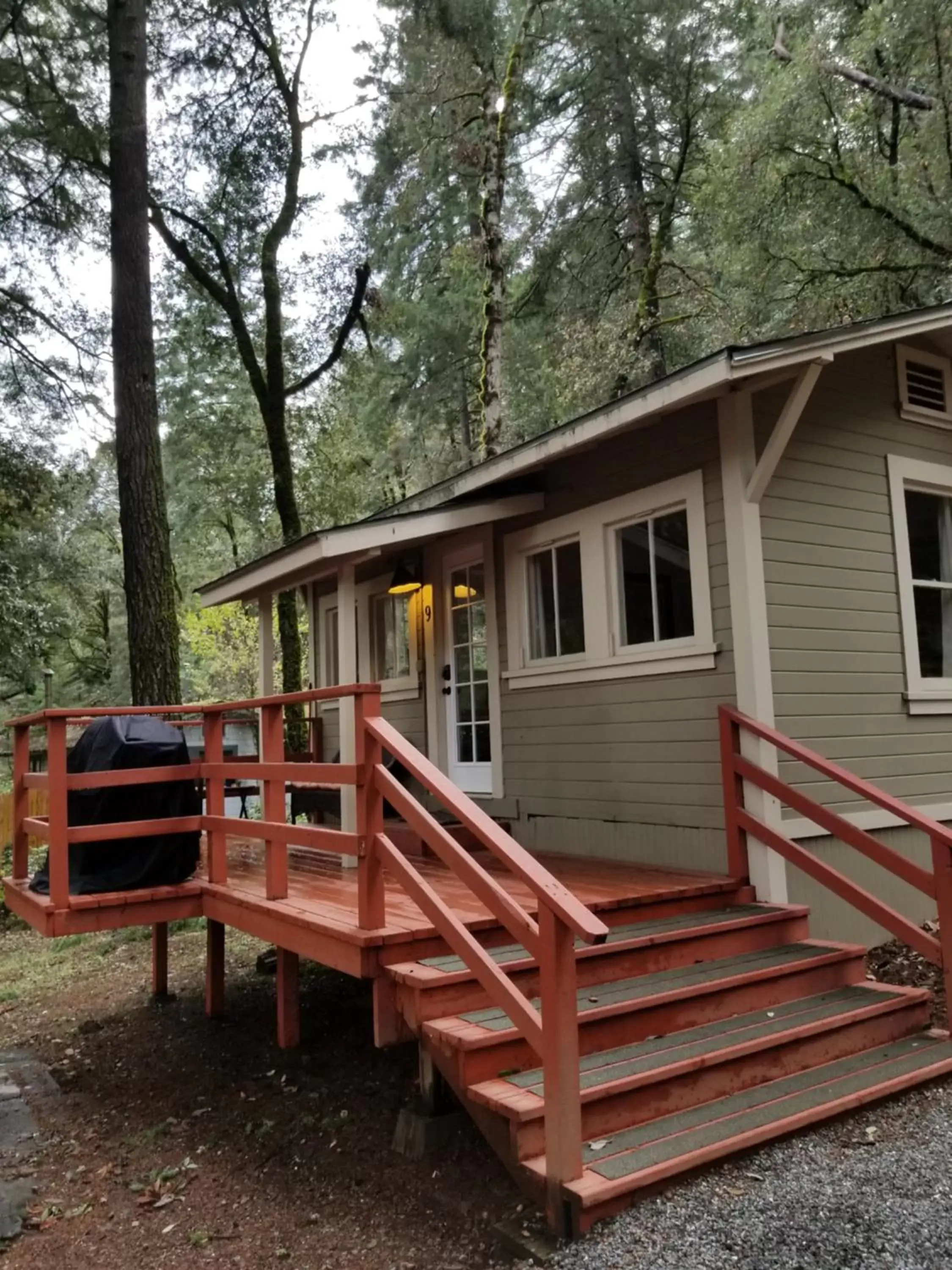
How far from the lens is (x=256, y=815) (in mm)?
10312

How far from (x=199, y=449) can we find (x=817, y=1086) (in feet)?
56.3

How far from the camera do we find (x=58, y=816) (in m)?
4.25

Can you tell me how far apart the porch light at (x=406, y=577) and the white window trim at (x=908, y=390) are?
3544 mm

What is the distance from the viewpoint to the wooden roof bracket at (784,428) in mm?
4417

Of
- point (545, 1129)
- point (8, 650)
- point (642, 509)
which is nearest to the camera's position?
point (545, 1129)

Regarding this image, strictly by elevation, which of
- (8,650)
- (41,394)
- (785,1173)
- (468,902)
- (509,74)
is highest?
(509,74)

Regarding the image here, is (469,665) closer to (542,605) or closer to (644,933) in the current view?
(542,605)

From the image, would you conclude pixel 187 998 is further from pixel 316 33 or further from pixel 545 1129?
pixel 316 33

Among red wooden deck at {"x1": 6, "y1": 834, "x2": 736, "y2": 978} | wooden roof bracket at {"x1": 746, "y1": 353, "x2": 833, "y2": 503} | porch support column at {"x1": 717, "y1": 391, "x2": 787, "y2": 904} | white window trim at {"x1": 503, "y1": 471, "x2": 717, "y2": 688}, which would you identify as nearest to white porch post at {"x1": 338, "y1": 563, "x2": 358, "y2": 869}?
red wooden deck at {"x1": 6, "y1": 834, "x2": 736, "y2": 978}

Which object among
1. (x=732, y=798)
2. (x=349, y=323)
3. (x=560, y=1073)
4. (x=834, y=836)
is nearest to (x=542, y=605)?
(x=732, y=798)

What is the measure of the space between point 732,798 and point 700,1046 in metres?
1.61

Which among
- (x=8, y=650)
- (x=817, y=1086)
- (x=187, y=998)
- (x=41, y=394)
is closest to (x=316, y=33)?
(x=41, y=394)

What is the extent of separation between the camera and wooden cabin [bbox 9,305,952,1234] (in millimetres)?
2996

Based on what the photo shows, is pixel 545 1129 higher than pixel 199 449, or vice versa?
pixel 199 449
